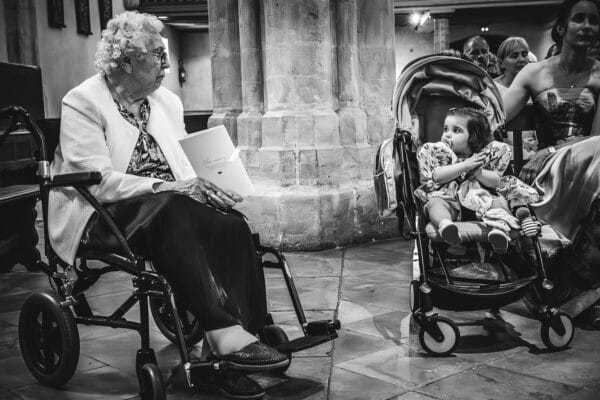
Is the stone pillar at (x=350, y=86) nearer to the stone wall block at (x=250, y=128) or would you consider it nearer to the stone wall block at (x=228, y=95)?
the stone wall block at (x=250, y=128)

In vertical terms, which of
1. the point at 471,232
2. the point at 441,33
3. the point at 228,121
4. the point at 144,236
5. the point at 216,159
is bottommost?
the point at 471,232

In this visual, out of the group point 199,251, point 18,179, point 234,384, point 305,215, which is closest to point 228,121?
point 305,215

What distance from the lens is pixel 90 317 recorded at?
9.89 ft

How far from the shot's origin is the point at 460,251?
12.3 feet

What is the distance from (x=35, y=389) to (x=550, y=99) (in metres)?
3.10

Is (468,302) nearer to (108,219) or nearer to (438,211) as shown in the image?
(438,211)

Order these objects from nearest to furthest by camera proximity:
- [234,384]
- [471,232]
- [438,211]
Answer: [234,384]
[471,232]
[438,211]

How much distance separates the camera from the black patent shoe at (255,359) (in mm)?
2566

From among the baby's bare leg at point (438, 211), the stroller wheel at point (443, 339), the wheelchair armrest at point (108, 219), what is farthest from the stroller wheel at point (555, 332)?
the wheelchair armrest at point (108, 219)

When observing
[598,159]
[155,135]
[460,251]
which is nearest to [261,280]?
[155,135]

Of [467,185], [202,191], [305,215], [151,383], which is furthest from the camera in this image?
[305,215]

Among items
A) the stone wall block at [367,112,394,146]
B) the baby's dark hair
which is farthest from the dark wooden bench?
the stone wall block at [367,112,394,146]

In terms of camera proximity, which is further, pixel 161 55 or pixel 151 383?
pixel 161 55

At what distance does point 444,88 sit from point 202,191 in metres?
1.77
